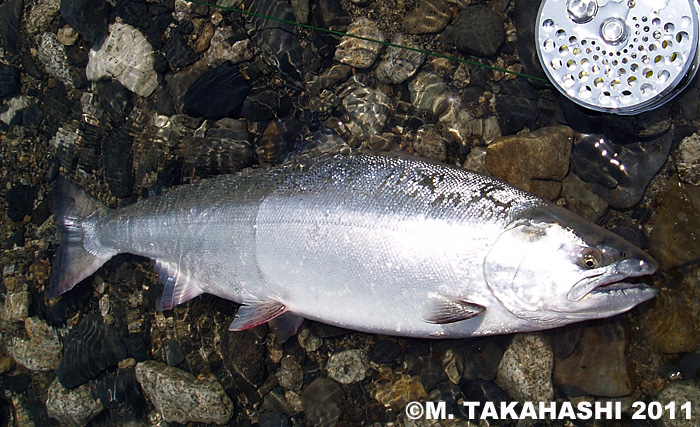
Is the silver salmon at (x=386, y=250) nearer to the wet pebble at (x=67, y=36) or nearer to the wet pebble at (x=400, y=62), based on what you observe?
the wet pebble at (x=400, y=62)

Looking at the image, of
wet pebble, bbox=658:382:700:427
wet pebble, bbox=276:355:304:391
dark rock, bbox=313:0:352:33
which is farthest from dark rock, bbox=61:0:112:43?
wet pebble, bbox=658:382:700:427

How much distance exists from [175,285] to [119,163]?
129 cm

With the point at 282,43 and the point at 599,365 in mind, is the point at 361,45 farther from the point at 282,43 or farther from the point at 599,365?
the point at 599,365

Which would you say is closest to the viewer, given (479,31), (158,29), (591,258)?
(591,258)

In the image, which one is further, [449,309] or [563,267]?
[449,309]

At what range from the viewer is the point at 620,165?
3188 millimetres

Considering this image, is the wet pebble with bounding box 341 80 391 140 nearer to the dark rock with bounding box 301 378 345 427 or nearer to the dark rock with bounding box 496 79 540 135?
the dark rock with bounding box 496 79 540 135

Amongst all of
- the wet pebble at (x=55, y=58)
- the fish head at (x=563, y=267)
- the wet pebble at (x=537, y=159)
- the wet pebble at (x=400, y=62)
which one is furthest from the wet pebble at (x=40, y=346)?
the wet pebble at (x=537, y=159)

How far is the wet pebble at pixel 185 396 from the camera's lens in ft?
11.3

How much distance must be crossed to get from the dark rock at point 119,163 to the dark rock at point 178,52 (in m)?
0.72

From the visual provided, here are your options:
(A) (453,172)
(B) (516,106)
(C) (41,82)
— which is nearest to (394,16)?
(B) (516,106)

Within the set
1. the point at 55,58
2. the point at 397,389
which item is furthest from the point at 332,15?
the point at 397,389

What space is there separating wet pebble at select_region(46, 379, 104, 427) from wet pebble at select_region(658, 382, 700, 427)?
14.1ft

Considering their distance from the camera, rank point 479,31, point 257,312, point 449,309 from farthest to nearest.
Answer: point 479,31, point 257,312, point 449,309
